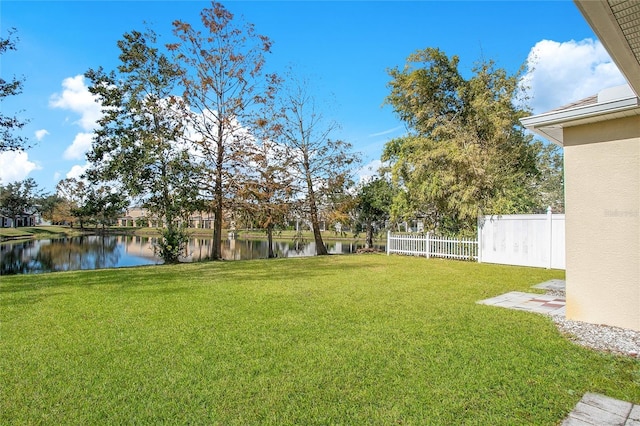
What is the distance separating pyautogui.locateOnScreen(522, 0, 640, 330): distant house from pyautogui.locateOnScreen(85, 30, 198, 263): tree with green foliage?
38.4ft

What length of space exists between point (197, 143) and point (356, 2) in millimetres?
8833

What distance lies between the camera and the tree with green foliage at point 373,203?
1797cm

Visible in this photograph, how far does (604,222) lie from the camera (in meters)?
4.09

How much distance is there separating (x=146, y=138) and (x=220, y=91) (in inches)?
137

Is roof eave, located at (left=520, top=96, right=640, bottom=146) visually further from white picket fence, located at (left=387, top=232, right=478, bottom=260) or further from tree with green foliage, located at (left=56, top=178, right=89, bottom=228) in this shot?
tree with green foliage, located at (left=56, top=178, right=89, bottom=228)

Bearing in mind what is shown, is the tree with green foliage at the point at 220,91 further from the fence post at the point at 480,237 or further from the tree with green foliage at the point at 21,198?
the tree with green foliage at the point at 21,198

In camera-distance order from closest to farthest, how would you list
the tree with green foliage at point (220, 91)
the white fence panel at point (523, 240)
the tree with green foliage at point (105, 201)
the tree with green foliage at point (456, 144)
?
1. the white fence panel at point (523, 240)
2. the tree with green foliage at point (456, 144)
3. the tree with green foliage at point (105, 201)
4. the tree with green foliage at point (220, 91)

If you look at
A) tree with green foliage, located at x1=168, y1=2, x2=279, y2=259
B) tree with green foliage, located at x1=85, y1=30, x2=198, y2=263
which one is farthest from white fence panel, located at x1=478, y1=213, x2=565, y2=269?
tree with green foliage, located at x1=85, y1=30, x2=198, y2=263

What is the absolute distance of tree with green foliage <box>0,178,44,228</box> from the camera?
3431 centimetres

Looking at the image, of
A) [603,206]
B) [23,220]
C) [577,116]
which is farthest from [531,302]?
[23,220]

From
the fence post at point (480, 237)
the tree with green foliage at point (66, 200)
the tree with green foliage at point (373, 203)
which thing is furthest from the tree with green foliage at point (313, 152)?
the tree with green foliage at point (66, 200)

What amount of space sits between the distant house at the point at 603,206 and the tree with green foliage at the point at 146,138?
38.4 feet

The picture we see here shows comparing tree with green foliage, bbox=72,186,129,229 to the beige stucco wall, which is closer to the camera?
the beige stucco wall

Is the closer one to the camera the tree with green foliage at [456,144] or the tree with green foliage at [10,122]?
the tree with green foliage at [10,122]
